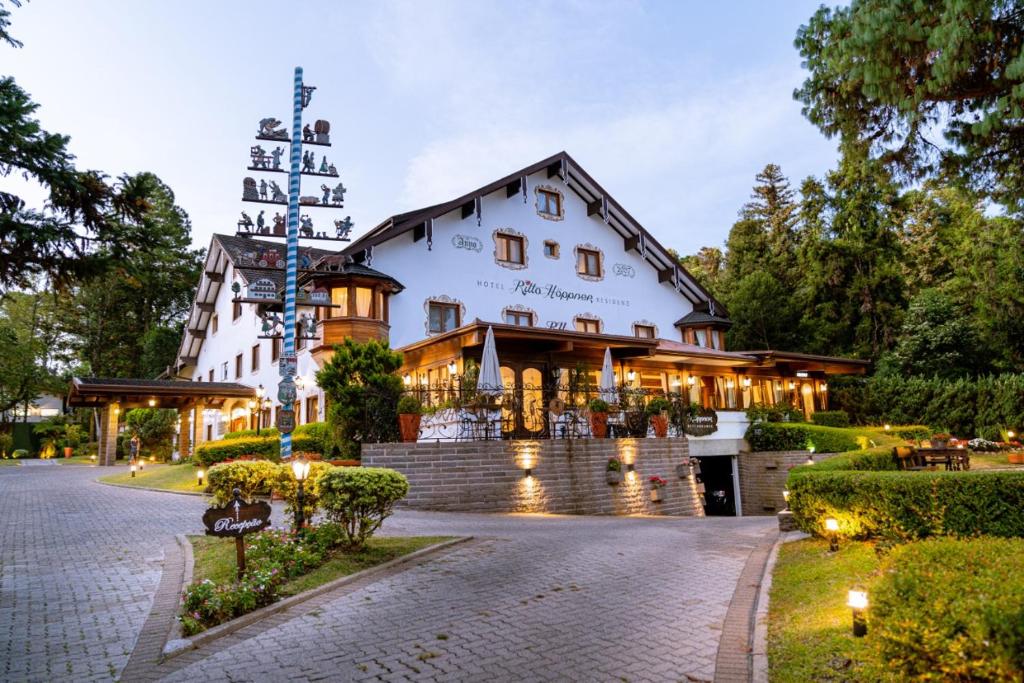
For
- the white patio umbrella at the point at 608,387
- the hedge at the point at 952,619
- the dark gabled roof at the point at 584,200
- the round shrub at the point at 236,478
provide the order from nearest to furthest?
the hedge at the point at 952,619, the round shrub at the point at 236,478, the white patio umbrella at the point at 608,387, the dark gabled roof at the point at 584,200

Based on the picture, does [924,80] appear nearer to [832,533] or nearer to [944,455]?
[832,533]

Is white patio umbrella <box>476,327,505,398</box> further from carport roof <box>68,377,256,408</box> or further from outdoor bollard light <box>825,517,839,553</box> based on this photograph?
carport roof <box>68,377,256,408</box>

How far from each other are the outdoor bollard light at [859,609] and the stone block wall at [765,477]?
64.0 ft

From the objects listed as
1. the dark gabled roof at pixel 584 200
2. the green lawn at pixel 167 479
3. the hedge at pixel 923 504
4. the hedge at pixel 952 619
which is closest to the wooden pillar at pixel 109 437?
the green lawn at pixel 167 479

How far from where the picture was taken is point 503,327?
1948cm

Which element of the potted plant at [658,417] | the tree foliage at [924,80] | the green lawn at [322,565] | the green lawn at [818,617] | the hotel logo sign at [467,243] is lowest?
the green lawn at [818,617]

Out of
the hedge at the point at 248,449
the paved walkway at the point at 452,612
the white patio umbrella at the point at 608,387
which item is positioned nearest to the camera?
the paved walkway at the point at 452,612

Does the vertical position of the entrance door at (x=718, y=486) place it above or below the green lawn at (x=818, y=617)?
below

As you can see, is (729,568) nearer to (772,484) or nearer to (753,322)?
(772,484)

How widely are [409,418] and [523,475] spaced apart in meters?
3.09

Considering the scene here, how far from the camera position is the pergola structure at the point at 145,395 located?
28750 millimetres

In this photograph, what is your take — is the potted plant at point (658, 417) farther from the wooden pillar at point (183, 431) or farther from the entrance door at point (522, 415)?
the wooden pillar at point (183, 431)

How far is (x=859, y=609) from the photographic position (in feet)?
Answer: 17.9

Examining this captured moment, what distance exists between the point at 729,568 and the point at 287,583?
5.89 meters
